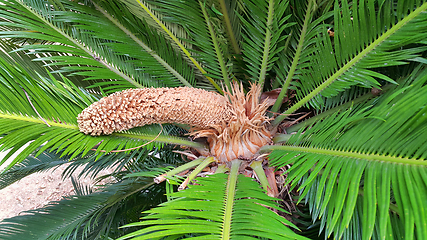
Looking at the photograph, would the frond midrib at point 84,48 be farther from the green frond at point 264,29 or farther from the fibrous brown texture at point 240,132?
the green frond at point 264,29

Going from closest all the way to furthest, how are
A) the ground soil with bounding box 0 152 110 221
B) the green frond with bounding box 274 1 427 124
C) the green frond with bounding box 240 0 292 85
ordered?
1. the green frond with bounding box 274 1 427 124
2. the green frond with bounding box 240 0 292 85
3. the ground soil with bounding box 0 152 110 221

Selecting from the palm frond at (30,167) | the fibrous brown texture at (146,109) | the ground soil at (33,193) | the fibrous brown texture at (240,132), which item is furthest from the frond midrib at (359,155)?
the ground soil at (33,193)

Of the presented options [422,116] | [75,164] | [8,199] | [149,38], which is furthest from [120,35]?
[8,199]

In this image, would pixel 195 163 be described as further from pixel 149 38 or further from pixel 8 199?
pixel 8 199

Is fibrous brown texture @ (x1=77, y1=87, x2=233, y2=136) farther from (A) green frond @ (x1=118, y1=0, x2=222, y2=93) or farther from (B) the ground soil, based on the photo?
(B) the ground soil

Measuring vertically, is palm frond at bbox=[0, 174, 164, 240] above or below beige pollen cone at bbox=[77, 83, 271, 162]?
below

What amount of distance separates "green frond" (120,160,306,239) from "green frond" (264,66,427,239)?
118 mm

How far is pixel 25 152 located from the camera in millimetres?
751

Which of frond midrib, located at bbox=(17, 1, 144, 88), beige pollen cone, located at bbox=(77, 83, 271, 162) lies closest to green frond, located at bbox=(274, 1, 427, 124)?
beige pollen cone, located at bbox=(77, 83, 271, 162)

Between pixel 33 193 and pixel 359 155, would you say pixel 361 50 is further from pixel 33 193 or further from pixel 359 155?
pixel 33 193

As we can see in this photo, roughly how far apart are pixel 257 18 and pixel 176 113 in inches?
20.7

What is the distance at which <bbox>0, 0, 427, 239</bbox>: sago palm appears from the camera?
597mm

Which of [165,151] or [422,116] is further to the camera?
[165,151]

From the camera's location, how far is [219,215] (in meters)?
Answer: 0.65
